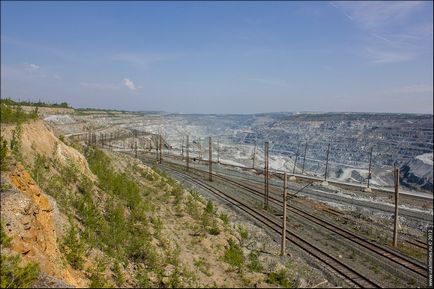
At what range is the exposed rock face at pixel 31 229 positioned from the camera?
9.29 meters

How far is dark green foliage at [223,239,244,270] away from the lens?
17891 mm

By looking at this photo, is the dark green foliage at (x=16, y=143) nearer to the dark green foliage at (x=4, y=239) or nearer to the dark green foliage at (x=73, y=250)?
the dark green foliage at (x=73, y=250)

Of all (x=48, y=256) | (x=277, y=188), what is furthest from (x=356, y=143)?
(x=48, y=256)

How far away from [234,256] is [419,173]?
69.2m

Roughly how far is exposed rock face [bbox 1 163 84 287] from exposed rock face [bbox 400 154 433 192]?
72951 mm

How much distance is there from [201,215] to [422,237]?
1974 cm

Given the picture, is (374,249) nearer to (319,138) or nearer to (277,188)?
(277,188)

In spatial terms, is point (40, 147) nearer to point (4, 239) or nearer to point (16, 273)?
point (4, 239)

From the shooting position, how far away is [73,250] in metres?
11.6

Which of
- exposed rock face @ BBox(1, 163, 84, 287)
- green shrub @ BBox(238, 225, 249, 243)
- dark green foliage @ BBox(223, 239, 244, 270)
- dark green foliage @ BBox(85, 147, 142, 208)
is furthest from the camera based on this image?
green shrub @ BBox(238, 225, 249, 243)

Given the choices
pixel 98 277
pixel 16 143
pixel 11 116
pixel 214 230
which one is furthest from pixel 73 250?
pixel 214 230

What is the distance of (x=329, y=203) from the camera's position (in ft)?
139

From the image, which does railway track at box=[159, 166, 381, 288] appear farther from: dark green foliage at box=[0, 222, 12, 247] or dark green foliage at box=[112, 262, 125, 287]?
dark green foliage at box=[0, 222, 12, 247]

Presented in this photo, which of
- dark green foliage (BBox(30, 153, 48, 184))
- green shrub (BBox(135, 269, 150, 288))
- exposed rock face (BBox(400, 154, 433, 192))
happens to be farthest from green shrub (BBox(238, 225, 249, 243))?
exposed rock face (BBox(400, 154, 433, 192))
